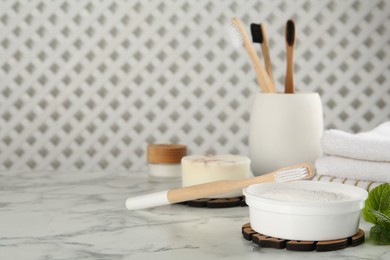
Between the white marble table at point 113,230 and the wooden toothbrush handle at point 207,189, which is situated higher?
the wooden toothbrush handle at point 207,189

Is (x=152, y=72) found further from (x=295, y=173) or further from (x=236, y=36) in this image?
(x=295, y=173)

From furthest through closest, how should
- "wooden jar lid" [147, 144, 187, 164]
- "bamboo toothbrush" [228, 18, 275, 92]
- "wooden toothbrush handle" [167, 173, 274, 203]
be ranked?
"wooden jar lid" [147, 144, 187, 164]
"bamboo toothbrush" [228, 18, 275, 92]
"wooden toothbrush handle" [167, 173, 274, 203]

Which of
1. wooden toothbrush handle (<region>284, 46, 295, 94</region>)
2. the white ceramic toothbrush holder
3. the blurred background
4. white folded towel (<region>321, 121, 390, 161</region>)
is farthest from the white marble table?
the blurred background

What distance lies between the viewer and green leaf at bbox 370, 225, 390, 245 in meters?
0.92

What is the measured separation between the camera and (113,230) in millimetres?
987

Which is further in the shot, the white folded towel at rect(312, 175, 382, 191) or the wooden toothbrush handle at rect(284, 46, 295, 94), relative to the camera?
the wooden toothbrush handle at rect(284, 46, 295, 94)

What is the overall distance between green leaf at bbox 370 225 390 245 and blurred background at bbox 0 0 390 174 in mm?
1306

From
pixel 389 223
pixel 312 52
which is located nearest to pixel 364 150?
pixel 389 223

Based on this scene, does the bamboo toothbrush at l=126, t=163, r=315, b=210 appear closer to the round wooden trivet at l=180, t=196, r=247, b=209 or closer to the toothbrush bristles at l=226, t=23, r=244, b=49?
the round wooden trivet at l=180, t=196, r=247, b=209

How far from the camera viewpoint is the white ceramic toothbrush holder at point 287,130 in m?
1.33

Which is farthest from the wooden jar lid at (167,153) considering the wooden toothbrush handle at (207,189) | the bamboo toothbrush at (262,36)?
the wooden toothbrush handle at (207,189)

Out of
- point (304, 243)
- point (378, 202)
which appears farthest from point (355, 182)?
point (304, 243)

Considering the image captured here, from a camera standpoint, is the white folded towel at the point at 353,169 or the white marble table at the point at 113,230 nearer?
the white marble table at the point at 113,230

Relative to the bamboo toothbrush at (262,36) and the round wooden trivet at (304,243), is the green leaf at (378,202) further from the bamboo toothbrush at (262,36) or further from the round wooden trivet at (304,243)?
the bamboo toothbrush at (262,36)
